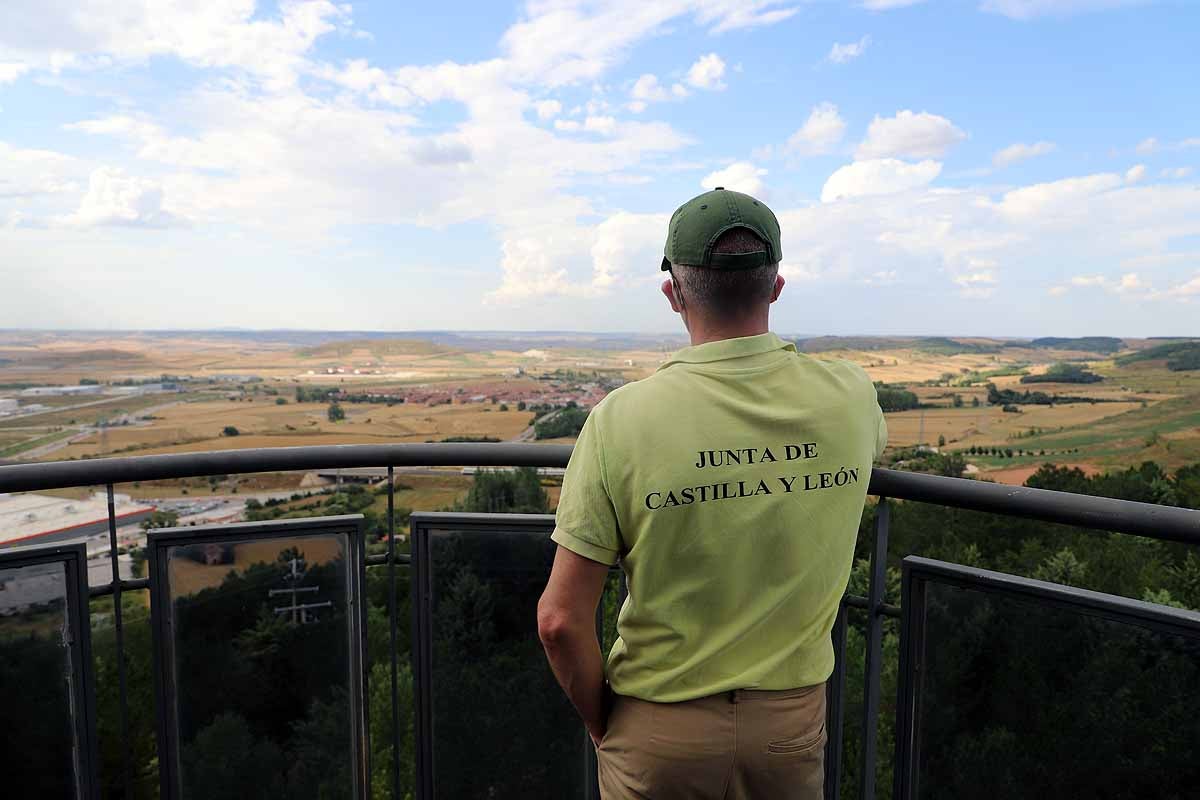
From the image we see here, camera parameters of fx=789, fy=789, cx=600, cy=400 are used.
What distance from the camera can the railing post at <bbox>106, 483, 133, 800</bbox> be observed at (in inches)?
79.9

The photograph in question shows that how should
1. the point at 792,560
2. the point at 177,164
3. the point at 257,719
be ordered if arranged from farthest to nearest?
1. the point at 177,164
2. the point at 257,719
3. the point at 792,560

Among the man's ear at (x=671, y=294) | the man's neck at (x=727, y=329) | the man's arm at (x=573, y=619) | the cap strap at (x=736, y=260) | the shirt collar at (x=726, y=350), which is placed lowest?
the man's arm at (x=573, y=619)

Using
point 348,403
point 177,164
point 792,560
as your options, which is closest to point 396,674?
point 792,560

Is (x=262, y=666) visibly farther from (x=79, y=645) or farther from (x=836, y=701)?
(x=836, y=701)

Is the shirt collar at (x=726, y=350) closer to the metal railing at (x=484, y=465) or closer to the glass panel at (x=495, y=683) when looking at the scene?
the metal railing at (x=484, y=465)

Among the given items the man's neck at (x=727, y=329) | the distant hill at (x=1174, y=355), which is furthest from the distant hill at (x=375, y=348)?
the man's neck at (x=727, y=329)

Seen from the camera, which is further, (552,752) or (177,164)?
(177,164)

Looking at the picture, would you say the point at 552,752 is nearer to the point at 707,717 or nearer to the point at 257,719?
the point at 257,719

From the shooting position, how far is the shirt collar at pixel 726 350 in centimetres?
128

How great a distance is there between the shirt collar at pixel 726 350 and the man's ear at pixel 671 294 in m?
0.11

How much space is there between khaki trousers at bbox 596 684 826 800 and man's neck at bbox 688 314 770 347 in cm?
59

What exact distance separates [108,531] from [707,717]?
1617mm

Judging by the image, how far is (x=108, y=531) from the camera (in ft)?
6.63

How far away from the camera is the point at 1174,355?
27141 mm
